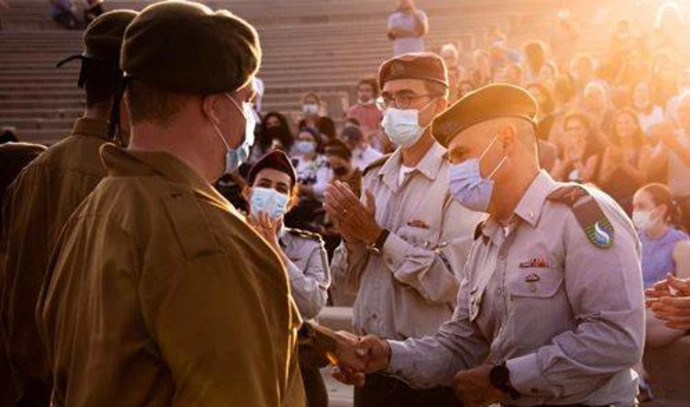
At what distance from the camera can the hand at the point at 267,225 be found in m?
5.50

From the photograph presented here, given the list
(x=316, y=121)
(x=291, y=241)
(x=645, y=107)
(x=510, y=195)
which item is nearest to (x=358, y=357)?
(x=510, y=195)

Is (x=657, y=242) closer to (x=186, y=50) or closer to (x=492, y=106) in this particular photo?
(x=492, y=106)

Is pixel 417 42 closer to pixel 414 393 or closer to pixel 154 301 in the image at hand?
pixel 414 393

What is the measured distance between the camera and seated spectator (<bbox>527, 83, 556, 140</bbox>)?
11156mm

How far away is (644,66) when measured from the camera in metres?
12.4

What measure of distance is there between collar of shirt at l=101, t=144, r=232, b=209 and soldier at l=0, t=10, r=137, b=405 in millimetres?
1231

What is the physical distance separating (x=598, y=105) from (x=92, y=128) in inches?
327

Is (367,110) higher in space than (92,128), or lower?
lower

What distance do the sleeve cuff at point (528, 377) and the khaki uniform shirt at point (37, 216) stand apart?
160cm

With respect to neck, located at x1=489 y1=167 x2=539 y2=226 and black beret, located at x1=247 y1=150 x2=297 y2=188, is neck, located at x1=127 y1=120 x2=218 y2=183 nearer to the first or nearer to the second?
neck, located at x1=489 y1=167 x2=539 y2=226

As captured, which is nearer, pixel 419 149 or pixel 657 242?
pixel 419 149

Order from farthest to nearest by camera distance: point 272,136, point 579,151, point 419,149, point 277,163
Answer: point 272,136 → point 579,151 → point 277,163 → point 419,149

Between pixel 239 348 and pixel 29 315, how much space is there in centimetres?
186

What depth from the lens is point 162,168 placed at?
257 centimetres
